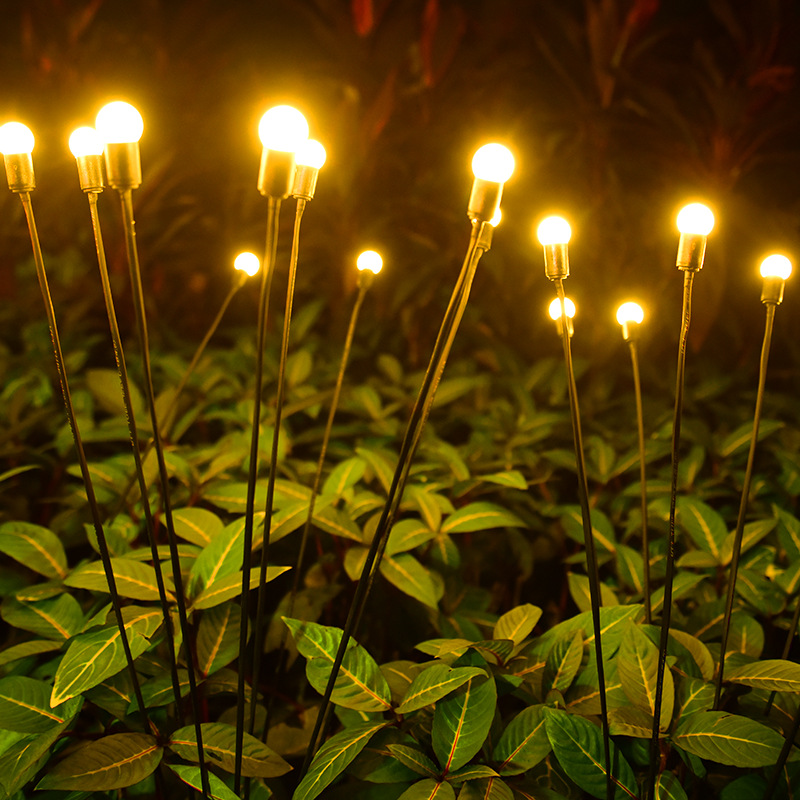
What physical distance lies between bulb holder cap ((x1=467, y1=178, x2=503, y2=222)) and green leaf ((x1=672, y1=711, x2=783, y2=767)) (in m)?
0.56

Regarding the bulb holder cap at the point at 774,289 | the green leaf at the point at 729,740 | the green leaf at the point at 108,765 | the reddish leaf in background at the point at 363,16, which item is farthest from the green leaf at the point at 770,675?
the reddish leaf in background at the point at 363,16

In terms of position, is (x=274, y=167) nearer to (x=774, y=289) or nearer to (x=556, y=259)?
(x=556, y=259)

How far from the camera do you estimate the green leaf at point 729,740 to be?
57 cm

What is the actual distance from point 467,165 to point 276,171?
77.9 inches

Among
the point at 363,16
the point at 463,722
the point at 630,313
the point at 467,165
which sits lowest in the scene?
the point at 463,722

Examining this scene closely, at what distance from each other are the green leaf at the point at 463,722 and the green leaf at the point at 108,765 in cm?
29

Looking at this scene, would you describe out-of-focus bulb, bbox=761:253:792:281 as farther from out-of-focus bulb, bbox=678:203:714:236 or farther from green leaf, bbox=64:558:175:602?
green leaf, bbox=64:558:175:602

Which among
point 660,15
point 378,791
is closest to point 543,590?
point 378,791

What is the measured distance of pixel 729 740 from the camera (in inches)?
23.3

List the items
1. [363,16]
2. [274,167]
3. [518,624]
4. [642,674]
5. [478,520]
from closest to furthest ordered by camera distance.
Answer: [274,167] → [642,674] → [518,624] → [478,520] → [363,16]

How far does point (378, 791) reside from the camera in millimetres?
667

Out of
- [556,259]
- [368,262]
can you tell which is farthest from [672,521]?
[368,262]

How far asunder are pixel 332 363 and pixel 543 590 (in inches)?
37.1

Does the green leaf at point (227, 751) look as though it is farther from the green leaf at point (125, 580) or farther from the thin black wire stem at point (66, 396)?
the green leaf at point (125, 580)
